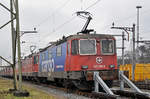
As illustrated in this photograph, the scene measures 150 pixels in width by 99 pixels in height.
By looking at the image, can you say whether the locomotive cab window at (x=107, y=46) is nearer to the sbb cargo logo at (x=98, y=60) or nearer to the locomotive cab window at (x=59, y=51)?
the sbb cargo logo at (x=98, y=60)

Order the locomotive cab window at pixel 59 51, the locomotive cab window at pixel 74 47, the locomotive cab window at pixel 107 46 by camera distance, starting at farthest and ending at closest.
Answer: the locomotive cab window at pixel 59 51
the locomotive cab window at pixel 107 46
the locomotive cab window at pixel 74 47

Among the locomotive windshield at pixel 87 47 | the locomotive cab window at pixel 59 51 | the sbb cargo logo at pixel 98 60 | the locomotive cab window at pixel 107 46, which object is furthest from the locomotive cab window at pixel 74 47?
the locomotive cab window at pixel 59 51

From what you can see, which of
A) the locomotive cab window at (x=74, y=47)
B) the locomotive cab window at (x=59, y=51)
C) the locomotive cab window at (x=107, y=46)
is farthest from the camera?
the locomotive cab window at (x=59, y=51)

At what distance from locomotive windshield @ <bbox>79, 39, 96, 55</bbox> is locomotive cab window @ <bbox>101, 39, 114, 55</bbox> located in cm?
53

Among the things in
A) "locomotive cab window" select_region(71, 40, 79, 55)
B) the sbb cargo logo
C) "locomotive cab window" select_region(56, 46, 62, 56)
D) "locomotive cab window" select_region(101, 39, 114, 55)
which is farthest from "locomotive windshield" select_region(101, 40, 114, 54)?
"locomotive cab window" select_region(56, 46, 62, 56)

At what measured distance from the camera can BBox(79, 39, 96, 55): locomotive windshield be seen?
49.0 ft

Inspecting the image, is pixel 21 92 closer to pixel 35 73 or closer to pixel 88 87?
pixel 88 87

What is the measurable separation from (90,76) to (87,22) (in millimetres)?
3773

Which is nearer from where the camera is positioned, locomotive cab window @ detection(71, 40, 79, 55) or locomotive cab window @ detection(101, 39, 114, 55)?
locomotive cab window @ detection(71, 40, 79, 55)

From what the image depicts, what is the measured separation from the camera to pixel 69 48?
15.2 m

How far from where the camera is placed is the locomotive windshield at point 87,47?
1495 centimetres

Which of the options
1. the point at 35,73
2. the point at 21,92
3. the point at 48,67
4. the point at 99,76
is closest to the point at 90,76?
the point at 99,76

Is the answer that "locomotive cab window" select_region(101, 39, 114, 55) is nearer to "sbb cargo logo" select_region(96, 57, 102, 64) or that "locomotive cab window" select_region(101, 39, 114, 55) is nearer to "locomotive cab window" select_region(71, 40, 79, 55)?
"sbb cargo logo" select_region(96, 57, 102, 64)

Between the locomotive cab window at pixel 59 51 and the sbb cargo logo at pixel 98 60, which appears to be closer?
the sbb cargo logo at pixel 98 60
